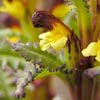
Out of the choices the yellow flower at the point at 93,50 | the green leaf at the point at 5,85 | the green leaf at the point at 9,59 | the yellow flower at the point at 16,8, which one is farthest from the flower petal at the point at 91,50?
the yellow flower at the point at 16,8

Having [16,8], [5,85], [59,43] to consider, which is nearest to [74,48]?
[59,43]

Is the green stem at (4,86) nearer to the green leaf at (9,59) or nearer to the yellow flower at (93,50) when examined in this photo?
the green leaf at (9,59)

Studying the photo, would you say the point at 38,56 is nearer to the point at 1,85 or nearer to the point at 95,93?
the point at 95,93

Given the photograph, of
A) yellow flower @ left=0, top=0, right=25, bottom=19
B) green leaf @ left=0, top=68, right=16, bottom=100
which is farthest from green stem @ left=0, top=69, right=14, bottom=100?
yellow flower @ left=0, top=0, right=25, bottom=19

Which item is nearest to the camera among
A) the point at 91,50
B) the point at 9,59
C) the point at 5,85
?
the point at 91,50

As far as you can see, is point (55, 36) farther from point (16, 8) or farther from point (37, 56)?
point (16, 8)

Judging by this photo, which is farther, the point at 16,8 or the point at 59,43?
the point at 16,8

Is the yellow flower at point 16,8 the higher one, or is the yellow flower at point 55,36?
the yellow flower at point 16,8

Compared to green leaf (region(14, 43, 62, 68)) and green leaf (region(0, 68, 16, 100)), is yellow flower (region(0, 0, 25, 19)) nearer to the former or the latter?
green leaf (region(0, 68, 16, 100))

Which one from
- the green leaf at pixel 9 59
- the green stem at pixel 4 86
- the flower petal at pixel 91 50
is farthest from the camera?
the green stem at pixel 4 86
